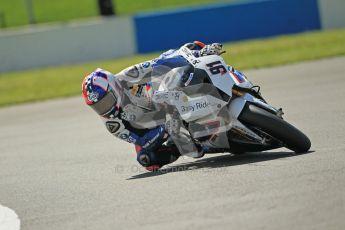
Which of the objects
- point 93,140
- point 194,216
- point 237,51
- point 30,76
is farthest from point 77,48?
point 194,216

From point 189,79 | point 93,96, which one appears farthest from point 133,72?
point 189,79

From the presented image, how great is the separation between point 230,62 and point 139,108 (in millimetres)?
10580

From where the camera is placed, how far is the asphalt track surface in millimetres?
5055

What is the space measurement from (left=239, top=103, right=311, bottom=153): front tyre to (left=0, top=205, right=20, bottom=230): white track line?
2177 mm

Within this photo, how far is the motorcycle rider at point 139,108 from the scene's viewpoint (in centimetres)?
729

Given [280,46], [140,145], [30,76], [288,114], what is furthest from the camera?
[30,76]

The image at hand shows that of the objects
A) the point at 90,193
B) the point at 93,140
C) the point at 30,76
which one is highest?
the point at 90,193

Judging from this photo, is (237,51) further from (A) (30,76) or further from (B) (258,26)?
(A) (30,76)

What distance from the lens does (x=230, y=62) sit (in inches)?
706

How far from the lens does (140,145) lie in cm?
746

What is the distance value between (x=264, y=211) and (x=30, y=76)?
16.5 metres

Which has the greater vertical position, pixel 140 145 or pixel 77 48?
pixel 140 145

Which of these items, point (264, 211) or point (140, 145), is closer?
point (264, 211)

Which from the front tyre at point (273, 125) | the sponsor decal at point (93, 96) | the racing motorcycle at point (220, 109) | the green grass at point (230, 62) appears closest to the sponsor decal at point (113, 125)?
the sponsor decal at point (93, 96)
